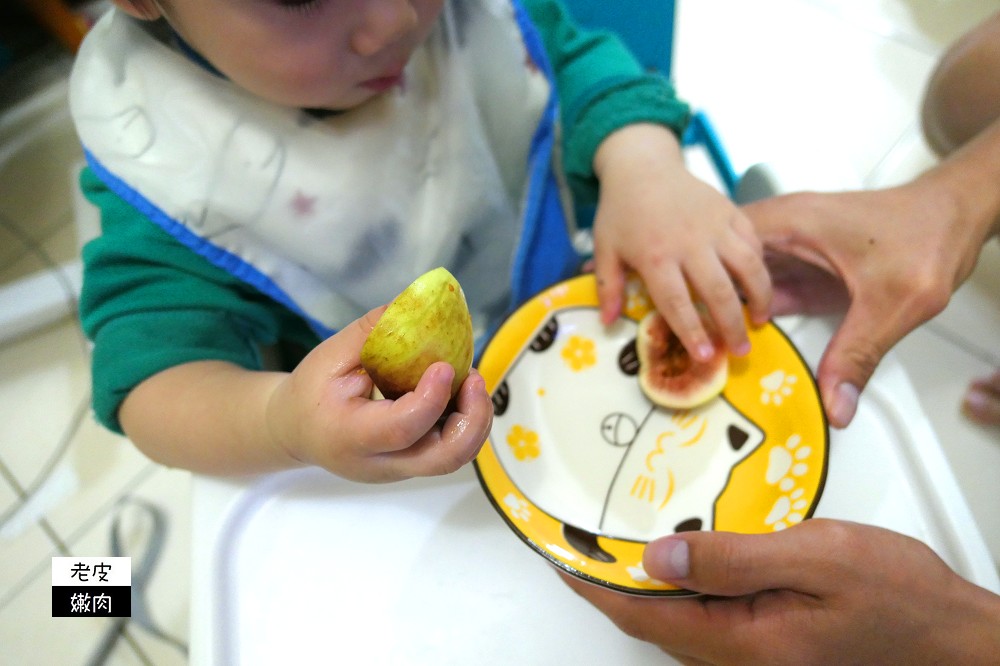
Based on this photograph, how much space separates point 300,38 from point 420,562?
49cm

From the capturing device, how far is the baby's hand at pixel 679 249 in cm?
66

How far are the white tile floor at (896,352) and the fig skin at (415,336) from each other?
0.62m

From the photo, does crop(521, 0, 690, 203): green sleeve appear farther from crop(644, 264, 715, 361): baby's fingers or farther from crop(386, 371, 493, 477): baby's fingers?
crop(386, 371, 493, 477): baby's fingers

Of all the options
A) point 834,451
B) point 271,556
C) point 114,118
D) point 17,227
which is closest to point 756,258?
point 834,451

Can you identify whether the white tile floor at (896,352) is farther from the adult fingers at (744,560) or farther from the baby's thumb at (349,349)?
the baby's thumb at (349,349)

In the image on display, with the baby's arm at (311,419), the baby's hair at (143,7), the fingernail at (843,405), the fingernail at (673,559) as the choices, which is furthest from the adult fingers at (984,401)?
the baby's hair at (143,7)

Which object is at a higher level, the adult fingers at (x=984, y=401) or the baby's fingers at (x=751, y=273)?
the baby's fingers at (x=751, y=273)

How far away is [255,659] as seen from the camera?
0.56 meters

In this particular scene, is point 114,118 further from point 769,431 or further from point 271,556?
point 769,431

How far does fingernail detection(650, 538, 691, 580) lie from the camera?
1.58 feet

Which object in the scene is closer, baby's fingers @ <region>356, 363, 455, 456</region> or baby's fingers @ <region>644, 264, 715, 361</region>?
baby's fingers @ <region>356, 363, 455, 456</region>

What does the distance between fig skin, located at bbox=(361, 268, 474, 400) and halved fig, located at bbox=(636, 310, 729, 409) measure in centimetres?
31

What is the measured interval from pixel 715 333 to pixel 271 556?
52 centimetres

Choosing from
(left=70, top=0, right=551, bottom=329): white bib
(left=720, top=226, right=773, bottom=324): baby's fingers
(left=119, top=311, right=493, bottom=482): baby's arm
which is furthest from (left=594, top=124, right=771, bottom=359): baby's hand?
(left=119, top=311, right=493, bottom=482): baby's arm
